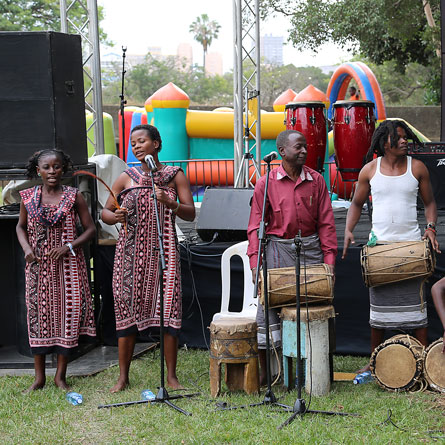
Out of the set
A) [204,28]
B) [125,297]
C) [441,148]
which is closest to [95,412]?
[125,297]

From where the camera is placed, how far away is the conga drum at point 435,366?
16.6 feet

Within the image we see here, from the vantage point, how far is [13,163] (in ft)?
20.4

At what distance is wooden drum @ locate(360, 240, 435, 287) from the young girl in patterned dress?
2178 mm

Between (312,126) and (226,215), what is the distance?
3.47 meters

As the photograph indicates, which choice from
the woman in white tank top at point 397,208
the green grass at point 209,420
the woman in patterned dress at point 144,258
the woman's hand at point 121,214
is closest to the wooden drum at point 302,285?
the woman in white tank top at point 397,208

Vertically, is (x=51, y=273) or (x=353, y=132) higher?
(x=353, y=132)

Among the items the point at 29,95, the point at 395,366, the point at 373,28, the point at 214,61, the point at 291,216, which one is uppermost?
the point at 214,61

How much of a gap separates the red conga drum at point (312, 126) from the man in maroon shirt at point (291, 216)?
14.7ft

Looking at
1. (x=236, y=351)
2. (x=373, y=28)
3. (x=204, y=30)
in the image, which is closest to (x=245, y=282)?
(x=236, y=351)

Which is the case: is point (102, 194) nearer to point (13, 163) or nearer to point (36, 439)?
point (13, 163)

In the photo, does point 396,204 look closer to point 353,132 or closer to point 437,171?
point 437,171

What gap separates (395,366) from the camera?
5312 millimetres

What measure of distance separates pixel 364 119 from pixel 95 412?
6168mm

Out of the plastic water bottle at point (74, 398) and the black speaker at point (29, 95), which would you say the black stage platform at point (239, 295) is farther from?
the plastic water bottle at point (74, 398)
